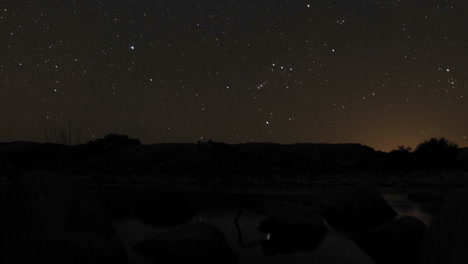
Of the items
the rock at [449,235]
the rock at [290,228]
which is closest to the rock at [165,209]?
the rock at [290,228]

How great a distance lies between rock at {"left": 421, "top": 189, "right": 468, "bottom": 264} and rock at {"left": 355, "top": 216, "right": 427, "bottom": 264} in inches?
73.6

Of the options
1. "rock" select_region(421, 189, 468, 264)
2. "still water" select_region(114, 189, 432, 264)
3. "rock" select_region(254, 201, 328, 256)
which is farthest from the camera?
"rock" select_region(254, 201, 328, 256)

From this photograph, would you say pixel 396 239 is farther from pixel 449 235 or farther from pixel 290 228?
pixel 449 235

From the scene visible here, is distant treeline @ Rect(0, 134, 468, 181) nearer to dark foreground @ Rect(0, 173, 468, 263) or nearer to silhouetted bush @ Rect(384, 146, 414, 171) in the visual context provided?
silhouetted bush @ Rect(384, 146, 414, 171)

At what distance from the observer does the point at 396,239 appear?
24.0ft

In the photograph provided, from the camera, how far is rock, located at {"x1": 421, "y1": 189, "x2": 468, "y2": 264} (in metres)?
4.36

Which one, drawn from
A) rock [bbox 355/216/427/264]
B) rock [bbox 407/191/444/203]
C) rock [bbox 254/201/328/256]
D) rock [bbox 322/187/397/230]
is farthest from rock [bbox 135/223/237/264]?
rock [bbox 407/191/444/203]

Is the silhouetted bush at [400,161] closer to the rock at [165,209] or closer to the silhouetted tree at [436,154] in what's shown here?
the silhouetted tree at [436,154]

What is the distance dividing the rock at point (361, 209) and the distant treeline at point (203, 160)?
1357 cm

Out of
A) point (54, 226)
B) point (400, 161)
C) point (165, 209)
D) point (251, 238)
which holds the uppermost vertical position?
point (400, 161)

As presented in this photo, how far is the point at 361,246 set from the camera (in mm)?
7152

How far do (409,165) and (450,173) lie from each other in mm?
3437

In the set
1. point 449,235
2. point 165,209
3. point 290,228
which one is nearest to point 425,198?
point 290,228

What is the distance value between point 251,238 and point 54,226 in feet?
10.9
